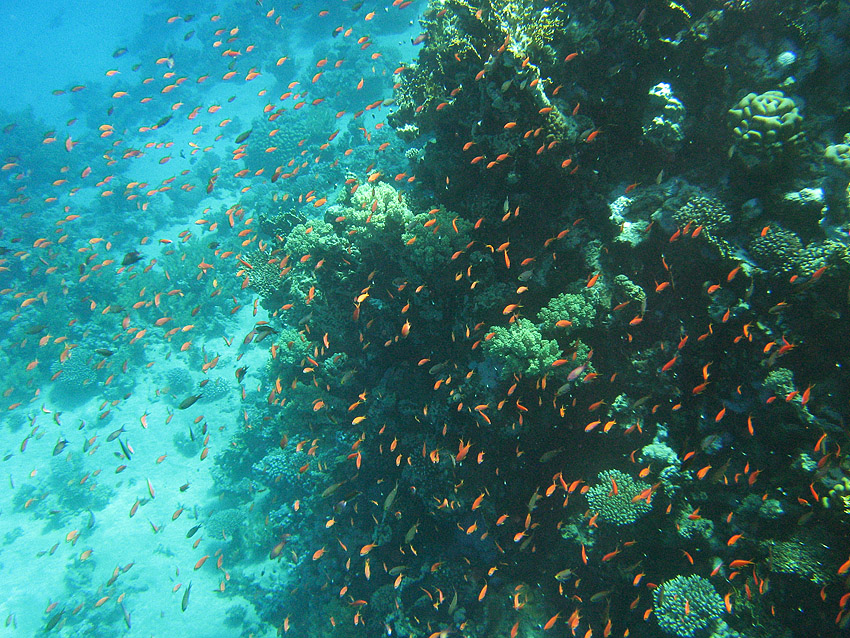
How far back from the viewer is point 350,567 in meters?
7.72

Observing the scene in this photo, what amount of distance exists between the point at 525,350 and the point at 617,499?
2.29 metres

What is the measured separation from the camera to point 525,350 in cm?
496

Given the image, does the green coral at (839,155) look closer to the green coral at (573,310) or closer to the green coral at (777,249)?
the green coral at (777,249)

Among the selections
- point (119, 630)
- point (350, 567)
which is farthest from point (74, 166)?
point (350, 567)

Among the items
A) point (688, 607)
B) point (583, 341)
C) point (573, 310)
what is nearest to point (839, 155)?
point (573, 310)

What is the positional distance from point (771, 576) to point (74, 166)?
122 feet

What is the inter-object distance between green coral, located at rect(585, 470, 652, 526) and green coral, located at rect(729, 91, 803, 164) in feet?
14.6

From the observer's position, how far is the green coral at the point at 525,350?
495 cm

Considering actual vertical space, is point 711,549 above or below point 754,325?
below

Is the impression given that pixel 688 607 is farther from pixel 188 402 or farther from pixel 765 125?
pixel 188 402

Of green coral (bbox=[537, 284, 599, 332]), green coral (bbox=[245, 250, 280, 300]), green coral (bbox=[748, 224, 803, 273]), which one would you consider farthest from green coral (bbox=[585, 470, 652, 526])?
green coral (bbox=[245, 250, 280, 300])

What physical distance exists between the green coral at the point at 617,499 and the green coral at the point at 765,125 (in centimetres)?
445

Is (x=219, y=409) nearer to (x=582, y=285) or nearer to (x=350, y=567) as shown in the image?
(x=350, y=567)

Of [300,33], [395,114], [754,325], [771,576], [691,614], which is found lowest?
[691,614]
